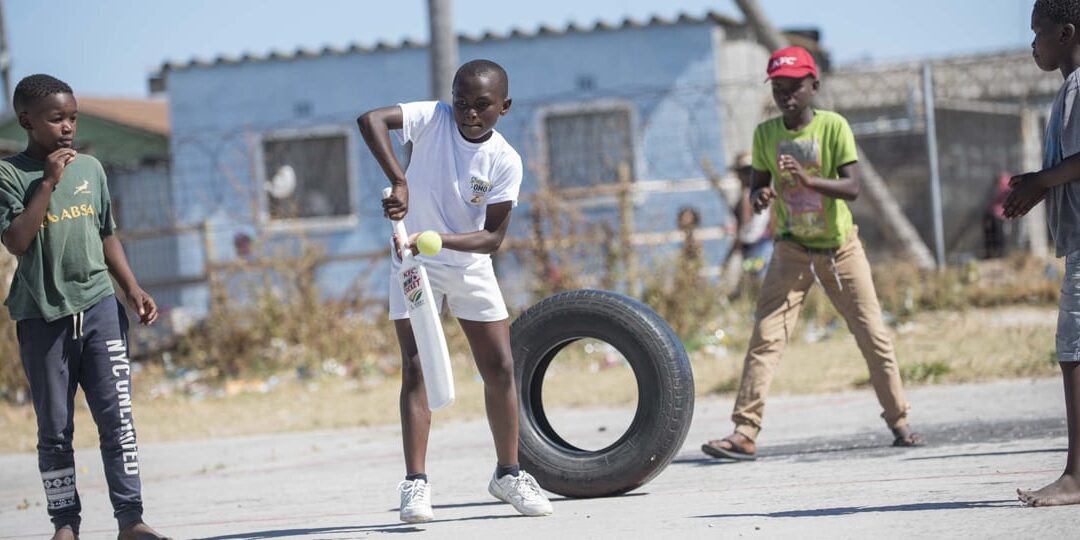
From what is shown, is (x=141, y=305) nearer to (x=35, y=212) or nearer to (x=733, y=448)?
(x=35, y=212)

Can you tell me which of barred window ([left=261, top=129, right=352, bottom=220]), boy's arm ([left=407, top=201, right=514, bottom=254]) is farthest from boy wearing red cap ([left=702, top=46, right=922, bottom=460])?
barred window ([left=261, top=129, right=352, bottom=220])

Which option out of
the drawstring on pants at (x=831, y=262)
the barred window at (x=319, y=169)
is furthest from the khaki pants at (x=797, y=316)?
the barred window at (x=319, y=169)

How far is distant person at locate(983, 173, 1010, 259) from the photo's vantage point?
520 inches

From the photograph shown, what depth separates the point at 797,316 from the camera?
6.48 meters

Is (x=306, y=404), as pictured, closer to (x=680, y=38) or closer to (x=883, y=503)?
(x=883, y=503)

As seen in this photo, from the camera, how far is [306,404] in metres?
10.6

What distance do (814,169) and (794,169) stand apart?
34 cm

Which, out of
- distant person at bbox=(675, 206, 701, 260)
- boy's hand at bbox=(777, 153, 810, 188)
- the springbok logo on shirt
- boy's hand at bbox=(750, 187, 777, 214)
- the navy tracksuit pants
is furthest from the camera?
distant person at bbox=(675, 206, 701, 260)

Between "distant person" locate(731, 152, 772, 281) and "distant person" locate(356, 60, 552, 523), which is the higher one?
"distant person" locate(356, 60, 552, 523)

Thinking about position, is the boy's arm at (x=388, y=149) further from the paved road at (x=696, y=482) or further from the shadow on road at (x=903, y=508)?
the shadow on road at (x=903, y=508)

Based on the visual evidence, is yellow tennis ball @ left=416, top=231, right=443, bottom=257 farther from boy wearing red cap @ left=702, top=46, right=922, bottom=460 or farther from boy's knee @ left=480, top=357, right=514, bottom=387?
boy wearing red cap @ left=702, top=46, right=922, bottom=460

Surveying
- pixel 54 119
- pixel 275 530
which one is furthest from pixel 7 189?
pixel 275 530

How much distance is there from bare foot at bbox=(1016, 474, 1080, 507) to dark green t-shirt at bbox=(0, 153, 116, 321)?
344cm

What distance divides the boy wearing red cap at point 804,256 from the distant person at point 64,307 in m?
2.88
